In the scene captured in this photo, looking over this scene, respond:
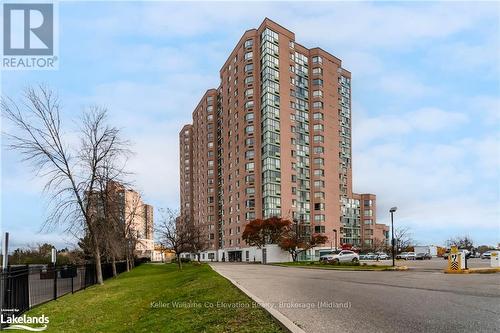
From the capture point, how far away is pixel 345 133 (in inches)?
4692

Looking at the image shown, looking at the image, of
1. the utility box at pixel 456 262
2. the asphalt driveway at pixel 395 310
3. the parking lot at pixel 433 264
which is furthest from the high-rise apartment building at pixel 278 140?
the asphalt driveway at pixel 395 310

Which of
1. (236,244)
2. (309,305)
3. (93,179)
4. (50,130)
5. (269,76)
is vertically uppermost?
(269,76)

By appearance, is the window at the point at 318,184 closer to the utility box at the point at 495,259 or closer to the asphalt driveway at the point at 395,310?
the utility box at the point at 495,259

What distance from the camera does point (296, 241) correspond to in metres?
69.1

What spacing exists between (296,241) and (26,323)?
59.0m

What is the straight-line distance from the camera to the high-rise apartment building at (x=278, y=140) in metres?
92.8

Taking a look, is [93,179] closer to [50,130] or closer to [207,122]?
[50,130]

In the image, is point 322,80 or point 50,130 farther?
point 322,80

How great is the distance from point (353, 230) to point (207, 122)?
51.7 meters

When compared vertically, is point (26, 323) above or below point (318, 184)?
below

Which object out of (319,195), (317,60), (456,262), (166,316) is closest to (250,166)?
(319,195)

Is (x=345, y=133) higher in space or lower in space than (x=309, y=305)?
higher

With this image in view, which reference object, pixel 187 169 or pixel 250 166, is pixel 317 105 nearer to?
pixel 250 166

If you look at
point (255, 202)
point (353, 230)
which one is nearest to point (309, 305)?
point (255, 202)
